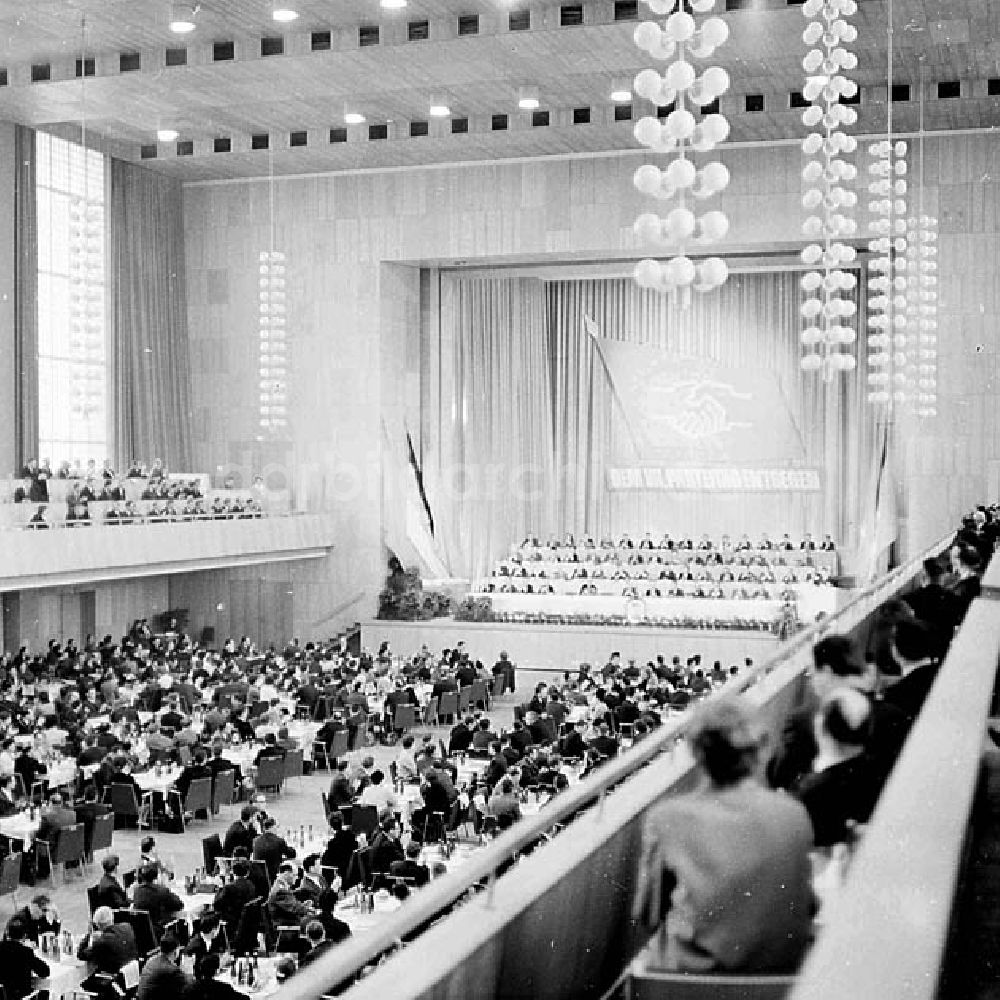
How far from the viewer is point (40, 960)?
8297mm

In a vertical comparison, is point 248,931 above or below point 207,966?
below

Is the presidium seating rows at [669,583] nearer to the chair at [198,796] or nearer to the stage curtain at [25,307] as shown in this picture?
the stage curtain at [25,307]

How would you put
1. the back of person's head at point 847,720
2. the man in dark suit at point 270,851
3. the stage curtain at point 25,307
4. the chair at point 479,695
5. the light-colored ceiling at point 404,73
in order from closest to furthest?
the back of person's head at point 847,720
the man in dark suit at point 270,851
the light-colored ceiling at point 404,73
the chair at point 479,695
the stage curtain at point 25,307

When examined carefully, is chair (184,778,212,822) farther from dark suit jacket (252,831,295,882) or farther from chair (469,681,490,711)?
chair (469,681,490,711)

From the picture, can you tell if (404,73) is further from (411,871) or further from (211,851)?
(411,871)

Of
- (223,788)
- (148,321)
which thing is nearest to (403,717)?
(223,788)

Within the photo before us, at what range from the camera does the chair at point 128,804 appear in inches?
543

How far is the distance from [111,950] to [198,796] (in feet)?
18.2

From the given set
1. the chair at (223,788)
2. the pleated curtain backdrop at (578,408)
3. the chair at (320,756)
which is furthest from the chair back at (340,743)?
the pleated curtain backdrop at (578,408)

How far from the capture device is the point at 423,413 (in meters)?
29.0

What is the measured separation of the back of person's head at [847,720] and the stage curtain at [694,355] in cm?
2498

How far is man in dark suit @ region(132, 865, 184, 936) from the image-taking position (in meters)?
9.27

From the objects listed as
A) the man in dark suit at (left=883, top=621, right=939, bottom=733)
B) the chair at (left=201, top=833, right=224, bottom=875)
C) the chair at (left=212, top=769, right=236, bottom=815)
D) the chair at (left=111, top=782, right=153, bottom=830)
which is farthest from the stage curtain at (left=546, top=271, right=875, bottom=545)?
the man in dark suit at (left=883, top=621, right=939, bottom=733)

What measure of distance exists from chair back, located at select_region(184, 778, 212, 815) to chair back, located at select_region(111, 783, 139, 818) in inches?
20.7
